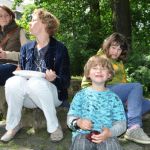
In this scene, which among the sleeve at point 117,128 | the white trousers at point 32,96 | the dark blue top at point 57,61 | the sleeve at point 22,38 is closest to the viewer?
the sleeve at point 117,128

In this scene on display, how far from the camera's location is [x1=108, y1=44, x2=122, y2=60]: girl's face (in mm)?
5051

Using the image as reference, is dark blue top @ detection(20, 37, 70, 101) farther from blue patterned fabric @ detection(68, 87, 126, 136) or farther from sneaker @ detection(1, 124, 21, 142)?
blue patterned fabric @ detection(68, 87, 126, 136)

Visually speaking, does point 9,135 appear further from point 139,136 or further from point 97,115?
point 139,136

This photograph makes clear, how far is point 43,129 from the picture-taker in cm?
521

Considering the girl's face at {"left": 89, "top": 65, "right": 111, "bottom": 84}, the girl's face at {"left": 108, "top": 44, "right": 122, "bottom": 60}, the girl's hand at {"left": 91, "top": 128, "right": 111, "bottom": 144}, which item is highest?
the girl's face at {"left": 108, "top": 44, "right": 122, "bottom": 60}

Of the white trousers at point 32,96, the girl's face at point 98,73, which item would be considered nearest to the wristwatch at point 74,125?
the girl's face at point 98,73

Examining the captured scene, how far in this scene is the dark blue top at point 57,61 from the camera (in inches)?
193

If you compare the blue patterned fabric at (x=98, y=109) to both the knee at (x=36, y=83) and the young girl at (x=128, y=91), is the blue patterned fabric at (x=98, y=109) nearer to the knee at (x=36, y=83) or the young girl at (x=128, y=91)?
the young girl at (x=128, y=91)

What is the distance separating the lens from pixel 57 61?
493 centimetres

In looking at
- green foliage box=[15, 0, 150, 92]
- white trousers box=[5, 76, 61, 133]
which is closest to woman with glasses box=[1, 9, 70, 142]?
white trousers box=[5, 76, 61, 133]

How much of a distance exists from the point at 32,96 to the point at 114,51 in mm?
1127

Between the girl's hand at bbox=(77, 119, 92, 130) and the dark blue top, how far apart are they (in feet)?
3.33

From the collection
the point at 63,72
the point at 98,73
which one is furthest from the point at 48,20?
the point at 98,73

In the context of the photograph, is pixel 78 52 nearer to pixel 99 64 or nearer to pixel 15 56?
pixel 15 56
